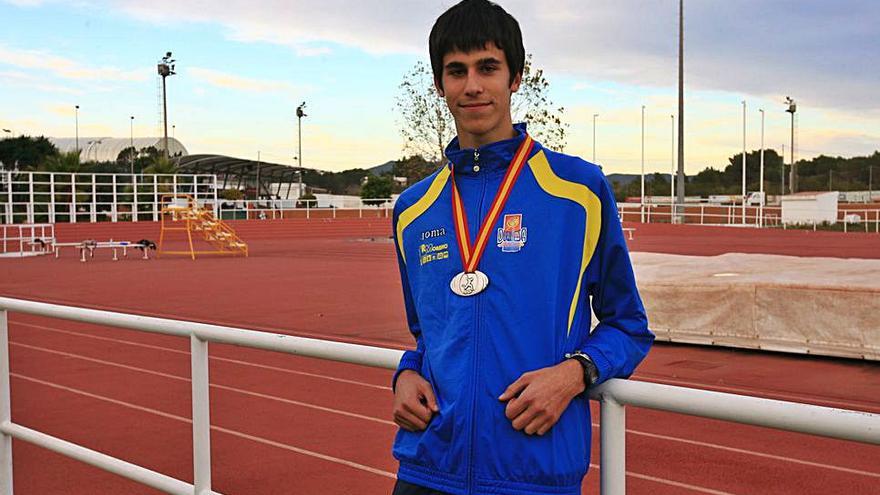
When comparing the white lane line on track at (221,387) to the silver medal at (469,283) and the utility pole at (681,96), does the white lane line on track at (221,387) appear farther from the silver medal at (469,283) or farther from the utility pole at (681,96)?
the utility pole at (681,96)

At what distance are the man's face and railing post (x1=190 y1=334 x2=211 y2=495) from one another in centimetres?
133

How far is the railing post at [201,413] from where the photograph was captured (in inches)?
120

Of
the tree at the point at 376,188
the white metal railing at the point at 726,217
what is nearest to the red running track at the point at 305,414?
the white metal railing at the point at 726,217

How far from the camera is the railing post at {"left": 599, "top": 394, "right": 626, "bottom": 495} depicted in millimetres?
1939

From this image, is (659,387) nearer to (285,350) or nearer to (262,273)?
(285,350)

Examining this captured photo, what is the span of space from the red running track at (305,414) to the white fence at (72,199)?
26554 mm

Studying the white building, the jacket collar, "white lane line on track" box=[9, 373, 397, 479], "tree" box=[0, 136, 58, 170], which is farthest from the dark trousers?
"tree" box=[0, 136, 58, 170]

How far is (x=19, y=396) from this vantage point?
7773 millimetres

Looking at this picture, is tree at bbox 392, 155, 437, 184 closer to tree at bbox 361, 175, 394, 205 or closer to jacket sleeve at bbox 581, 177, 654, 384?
tree at bbox 361, 175, 394, 205

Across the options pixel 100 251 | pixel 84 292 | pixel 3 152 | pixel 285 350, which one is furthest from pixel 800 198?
pixel 3 152

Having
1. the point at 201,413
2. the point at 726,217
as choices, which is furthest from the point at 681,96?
the point at 201,413

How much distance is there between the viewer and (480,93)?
210 cm

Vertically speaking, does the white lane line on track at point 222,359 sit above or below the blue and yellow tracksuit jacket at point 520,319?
below

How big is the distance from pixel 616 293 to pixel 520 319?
24 centimetres
